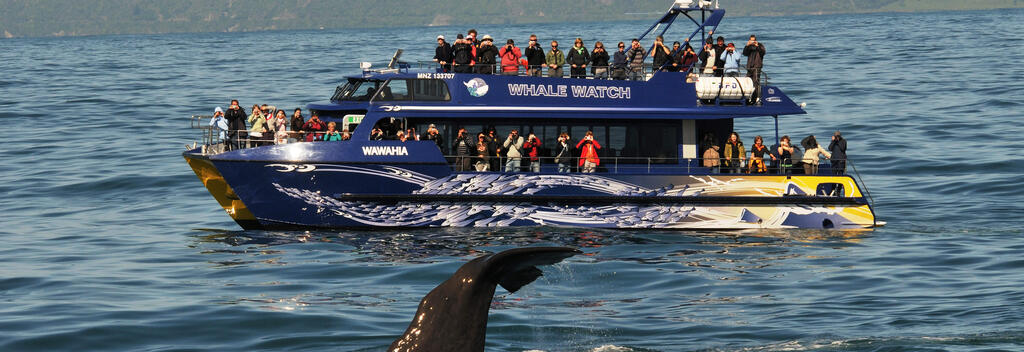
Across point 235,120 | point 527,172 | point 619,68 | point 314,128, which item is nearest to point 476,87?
point 527,172

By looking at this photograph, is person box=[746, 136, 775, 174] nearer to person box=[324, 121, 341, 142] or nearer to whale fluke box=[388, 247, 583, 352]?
person box=[324, 121, 341, 142]

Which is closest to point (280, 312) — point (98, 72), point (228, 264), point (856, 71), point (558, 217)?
point (228, 264)

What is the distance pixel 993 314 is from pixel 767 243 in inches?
316

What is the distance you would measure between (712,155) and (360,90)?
8.48 meters

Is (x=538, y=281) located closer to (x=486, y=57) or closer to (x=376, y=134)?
(x=376, y=134)

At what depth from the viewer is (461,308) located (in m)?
8.91

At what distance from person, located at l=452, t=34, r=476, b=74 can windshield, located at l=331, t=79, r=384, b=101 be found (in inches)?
73.2

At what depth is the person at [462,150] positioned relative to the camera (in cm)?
2683

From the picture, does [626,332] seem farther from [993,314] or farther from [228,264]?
[228,264]

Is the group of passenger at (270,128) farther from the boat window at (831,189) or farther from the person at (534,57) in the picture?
the boat window at (831,189)

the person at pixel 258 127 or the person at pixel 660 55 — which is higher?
the person at pixel 660 55

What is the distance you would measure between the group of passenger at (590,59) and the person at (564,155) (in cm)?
188

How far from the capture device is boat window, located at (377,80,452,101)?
27.5 meters

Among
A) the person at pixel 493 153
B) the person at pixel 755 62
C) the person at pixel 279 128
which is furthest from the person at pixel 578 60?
the person at pixel 279 128
